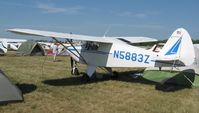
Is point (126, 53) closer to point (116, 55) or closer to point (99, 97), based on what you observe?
point (116, 55)

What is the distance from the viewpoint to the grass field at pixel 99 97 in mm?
8266

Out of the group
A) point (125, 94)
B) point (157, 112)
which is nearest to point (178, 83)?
point (125, 94)

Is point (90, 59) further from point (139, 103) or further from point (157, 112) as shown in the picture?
point (157, 112)

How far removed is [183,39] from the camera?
11.0 m

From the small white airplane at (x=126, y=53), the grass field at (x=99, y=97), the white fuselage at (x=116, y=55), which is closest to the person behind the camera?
the grass field at (x=99, y=97)

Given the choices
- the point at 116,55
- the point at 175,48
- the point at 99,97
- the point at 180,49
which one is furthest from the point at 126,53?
the point at 99,97

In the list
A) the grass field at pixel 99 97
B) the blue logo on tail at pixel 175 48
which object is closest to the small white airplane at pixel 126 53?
the blue logo on tail at pixel 175 48

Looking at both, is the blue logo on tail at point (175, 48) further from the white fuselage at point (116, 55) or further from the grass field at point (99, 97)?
the grass field at point (99, 97)

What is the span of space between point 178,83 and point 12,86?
21.3 ft

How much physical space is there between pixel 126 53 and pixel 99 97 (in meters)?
→ 3.14

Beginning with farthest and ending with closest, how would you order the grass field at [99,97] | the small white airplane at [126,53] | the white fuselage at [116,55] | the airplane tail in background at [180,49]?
1. the white fuselage at [116,55]
2. the small white airplane at [126,53]
3. the airplane tail in background at [180,49]
4. the grass field at [99,97]

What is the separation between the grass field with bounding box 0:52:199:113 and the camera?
827 centimetres

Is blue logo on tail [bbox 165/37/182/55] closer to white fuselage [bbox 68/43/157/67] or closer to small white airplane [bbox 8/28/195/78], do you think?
small white airplane [bbox 8/28/195/78]

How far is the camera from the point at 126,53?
12445 millimetres
